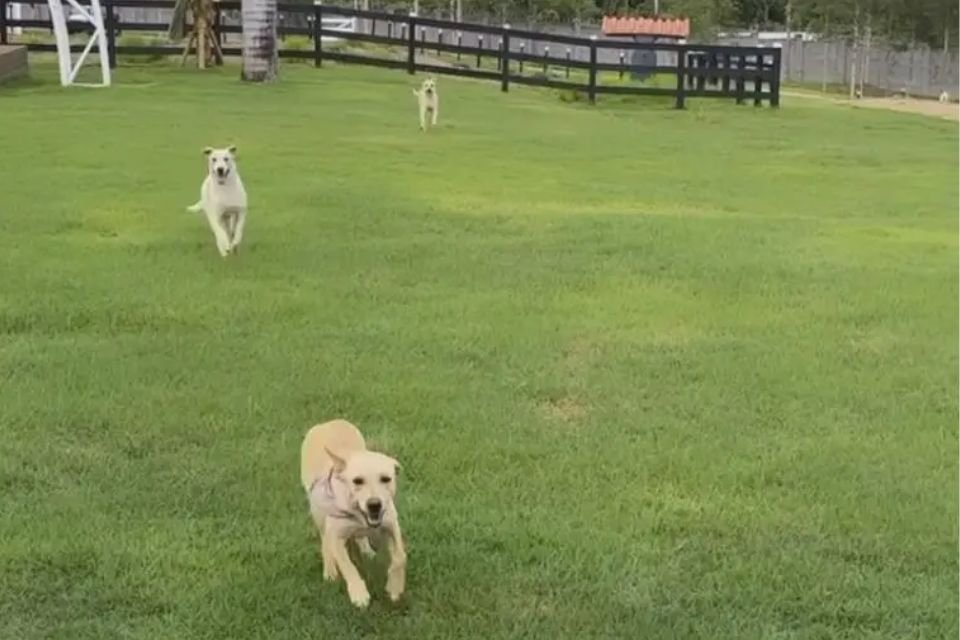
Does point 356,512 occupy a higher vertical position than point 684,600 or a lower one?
higher

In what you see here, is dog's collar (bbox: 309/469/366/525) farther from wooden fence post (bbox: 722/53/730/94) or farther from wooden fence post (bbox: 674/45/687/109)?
wooden fence post (bbox: 722/53/730/94)

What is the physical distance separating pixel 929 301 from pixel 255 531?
4040 millimetres

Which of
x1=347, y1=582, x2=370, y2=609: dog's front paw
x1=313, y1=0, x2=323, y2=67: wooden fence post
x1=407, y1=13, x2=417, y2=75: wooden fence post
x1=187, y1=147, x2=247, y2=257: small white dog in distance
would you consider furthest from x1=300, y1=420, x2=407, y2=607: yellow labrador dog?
x1=313, y1=0, x2=323, y2=67: wooden fence post

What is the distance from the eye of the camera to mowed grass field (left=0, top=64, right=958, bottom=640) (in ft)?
10.1

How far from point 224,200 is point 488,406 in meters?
2.84

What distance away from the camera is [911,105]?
101 feet

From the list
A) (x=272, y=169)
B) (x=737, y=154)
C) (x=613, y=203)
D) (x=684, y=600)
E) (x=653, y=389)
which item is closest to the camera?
(x=684, y=600)

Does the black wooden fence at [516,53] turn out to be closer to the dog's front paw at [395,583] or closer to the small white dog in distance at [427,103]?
the small white dog in distance at [427,103]

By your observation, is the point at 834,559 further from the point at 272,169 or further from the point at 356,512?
the point at 272,169

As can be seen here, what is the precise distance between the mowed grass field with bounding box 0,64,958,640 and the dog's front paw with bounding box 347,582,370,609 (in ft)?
0.08

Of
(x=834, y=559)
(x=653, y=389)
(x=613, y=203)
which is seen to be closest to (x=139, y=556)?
(x=834, y=559)

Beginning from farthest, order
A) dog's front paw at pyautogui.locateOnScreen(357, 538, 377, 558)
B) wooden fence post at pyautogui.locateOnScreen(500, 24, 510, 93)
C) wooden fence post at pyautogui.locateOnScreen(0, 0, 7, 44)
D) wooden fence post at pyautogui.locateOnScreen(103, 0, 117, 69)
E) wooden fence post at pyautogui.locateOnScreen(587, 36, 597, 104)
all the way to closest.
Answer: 1. wooden fence post at pyautogui.locateOnScreen(500, 24, 510, 93)
2. wooden fence post at pyautogui.locateOnScreen(587, 36, 597, 104)
3. wooden fence post at pyautogui.locateOnScreen(0, 0, 7, 44)
4. wooden fence post at pyautogui.locateOnScreen(103, 0, 117, 69)
5. dog's front paw at pyautogui.locateOnScreen(357, 538, 377, 558)

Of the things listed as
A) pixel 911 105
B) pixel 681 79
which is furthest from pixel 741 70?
pixel 911 105

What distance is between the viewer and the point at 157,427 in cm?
415
